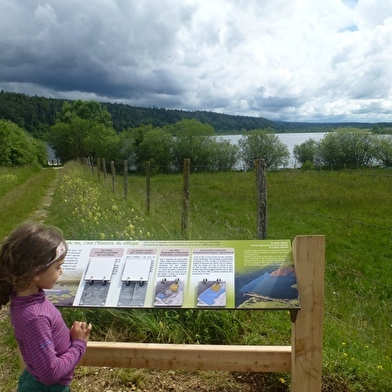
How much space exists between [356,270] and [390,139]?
4183 centimetres

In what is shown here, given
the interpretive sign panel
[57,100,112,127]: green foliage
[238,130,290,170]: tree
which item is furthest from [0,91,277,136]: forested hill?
the interpretive sign panel

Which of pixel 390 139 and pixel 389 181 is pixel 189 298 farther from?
Result: pixel 390 139

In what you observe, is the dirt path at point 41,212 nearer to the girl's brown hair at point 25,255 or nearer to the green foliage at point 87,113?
the girl's brown hair at point 25,255

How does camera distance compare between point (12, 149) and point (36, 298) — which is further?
point (12, 149)

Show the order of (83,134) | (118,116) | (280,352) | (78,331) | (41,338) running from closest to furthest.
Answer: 1. (41,338)
2. (78,331)
3. (280,352)
4. (83,134)
5. (118,116)

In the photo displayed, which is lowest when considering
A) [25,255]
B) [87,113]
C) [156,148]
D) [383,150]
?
[156,148]

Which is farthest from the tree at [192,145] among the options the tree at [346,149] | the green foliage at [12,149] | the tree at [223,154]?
the green foliage at [12,149]

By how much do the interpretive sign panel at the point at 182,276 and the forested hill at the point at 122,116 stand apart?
110 metres

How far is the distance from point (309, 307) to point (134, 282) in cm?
105

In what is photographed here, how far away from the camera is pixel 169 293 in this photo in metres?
2.45

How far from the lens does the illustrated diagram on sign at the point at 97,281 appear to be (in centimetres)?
248

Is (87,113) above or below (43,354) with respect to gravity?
below

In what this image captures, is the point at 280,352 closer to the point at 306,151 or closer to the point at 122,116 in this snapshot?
the point at 306,151

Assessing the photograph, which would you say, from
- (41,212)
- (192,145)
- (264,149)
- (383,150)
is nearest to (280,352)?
(41,212)
